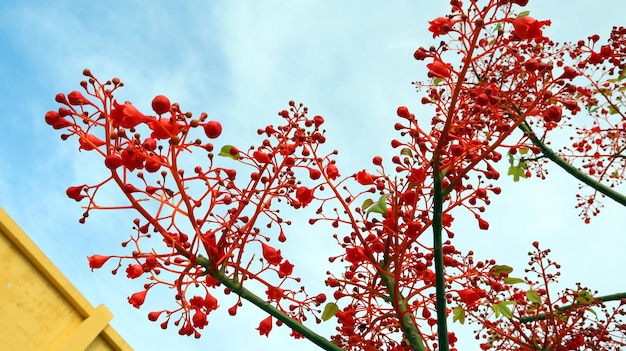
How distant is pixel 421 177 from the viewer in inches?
119

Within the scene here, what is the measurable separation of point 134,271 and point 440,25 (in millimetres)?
2129

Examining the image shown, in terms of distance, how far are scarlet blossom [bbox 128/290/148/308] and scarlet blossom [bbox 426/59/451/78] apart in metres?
2.12

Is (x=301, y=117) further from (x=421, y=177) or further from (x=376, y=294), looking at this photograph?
(x=376, y=294)

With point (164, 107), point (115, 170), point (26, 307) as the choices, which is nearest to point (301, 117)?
point (164, 107)

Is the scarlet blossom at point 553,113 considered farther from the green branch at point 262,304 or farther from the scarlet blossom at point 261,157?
the green branch at point 262,304

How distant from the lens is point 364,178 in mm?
3299

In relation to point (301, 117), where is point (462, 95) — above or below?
above

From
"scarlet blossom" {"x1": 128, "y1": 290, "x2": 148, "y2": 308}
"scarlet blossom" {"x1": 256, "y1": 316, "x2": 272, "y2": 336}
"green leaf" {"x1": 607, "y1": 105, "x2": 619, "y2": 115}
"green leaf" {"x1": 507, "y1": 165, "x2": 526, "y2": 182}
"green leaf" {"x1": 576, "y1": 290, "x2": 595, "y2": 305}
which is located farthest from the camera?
"green leaf" {"x1": 507, "y1": 165, "x2": 526, "y2": 182}

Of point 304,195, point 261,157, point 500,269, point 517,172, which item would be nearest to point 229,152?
point 261,157

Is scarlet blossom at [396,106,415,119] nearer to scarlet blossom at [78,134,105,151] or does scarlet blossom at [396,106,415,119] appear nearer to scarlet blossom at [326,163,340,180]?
scarlet blossom at [326,163,340,180]

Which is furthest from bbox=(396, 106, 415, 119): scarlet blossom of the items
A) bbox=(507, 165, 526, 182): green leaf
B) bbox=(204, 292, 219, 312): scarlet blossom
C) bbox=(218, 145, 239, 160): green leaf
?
bbox=(507, 165, 526, 182): green leaf

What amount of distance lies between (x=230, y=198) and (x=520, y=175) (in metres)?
4.22

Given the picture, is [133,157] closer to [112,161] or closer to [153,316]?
[112,161]

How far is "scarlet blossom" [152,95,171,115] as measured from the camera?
8.72 feet
